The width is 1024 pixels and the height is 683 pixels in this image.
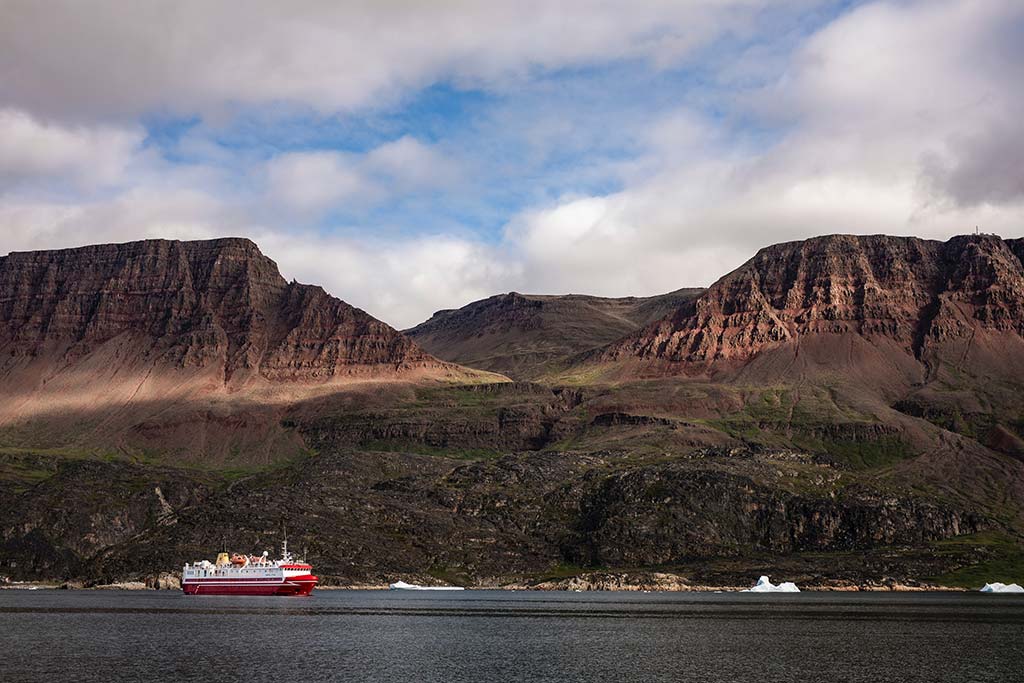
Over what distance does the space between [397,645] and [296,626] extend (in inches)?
1493

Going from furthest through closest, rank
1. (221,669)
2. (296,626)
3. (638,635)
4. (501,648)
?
(296,626) → (638,635) → (501,648) → (221,669)

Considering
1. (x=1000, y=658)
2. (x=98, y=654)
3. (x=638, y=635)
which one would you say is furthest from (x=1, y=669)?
(x=1000, y=658)

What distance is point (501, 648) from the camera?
163875mm

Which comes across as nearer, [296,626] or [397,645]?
[397,645]

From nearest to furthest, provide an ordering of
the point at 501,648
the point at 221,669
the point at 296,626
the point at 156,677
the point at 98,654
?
the point at 156,677 < the point at 221,669 < the point at 98,654 < the point at 501,648 < the point at 296,626

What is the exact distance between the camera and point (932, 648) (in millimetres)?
164250

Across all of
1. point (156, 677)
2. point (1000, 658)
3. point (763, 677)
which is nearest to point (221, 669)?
point (156, 677)

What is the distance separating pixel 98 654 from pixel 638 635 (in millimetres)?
80188

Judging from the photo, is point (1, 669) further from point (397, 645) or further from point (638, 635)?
point (638, 635)

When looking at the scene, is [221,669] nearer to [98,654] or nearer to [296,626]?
[98,654]

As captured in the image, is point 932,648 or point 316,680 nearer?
point 316,680

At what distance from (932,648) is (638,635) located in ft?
143

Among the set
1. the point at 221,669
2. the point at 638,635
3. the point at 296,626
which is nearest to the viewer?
the point at 221,669

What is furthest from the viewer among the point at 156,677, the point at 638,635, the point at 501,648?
the point at 638,635
